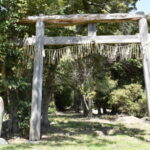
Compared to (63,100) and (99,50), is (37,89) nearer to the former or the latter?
(99,50)

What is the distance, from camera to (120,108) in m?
19.5

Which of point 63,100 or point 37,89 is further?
point 63,100

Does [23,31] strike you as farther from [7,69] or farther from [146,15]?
[146,15]

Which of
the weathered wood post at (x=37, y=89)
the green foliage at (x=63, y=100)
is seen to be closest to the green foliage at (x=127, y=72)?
the green foliage at (x=63, y=100)

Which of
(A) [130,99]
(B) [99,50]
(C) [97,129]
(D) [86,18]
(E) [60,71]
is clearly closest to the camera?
(D) [86,18]

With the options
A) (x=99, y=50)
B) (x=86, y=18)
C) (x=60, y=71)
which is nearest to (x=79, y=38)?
(x=86, y=18)

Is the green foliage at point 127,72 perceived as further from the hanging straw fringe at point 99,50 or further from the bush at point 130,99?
the hanging straw fringe at point 99,50

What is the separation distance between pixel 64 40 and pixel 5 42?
1.85 meters

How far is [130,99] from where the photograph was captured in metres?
18.7

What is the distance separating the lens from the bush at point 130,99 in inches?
731

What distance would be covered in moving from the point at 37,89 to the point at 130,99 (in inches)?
423

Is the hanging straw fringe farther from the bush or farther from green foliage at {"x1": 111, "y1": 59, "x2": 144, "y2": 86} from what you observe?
green foliage at {"x1": 111, "y1": 59, "x2": 144, "y2": 86}

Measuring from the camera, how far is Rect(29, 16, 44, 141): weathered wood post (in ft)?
29.3

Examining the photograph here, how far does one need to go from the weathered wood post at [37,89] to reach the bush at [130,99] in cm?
1032
